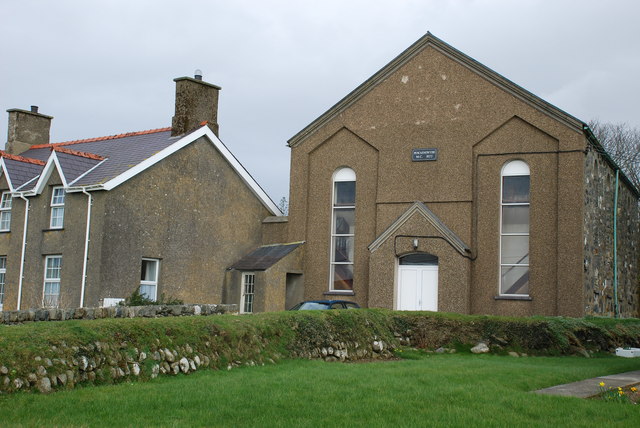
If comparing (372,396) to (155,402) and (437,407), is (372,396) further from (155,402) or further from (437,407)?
(155,402)

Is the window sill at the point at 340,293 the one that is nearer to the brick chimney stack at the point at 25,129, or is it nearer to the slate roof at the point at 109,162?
the slate roof at the point at 109,162

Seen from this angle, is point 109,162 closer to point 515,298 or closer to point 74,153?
point 74,153

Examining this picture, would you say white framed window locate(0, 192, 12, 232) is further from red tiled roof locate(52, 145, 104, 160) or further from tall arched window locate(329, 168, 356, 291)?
tall arched window locate(329, 168, 356, 291)

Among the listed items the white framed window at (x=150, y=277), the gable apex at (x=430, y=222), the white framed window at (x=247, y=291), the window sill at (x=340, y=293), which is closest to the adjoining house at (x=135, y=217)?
the white framed window at (x=150, y=277)

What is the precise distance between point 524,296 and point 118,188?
15079 mm

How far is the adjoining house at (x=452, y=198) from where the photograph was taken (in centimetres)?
2658

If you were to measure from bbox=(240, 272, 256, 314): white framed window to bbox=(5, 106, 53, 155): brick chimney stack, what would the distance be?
49.5 ft

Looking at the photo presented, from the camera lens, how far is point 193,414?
962 centimetres

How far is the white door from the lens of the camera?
27.8 m

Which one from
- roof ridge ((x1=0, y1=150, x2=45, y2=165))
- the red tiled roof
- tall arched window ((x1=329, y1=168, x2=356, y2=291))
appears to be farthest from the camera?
roof ridge ((x1=0, y1=150, x2=45, y2=165))

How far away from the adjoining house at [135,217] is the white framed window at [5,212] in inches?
1.8

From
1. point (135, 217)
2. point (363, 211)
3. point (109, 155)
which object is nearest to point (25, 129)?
point (109, 155)

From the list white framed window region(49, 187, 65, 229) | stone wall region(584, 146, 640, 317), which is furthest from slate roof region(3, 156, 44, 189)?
stone wall region(584, 146, 640, 317)

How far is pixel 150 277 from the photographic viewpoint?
1120 inches
